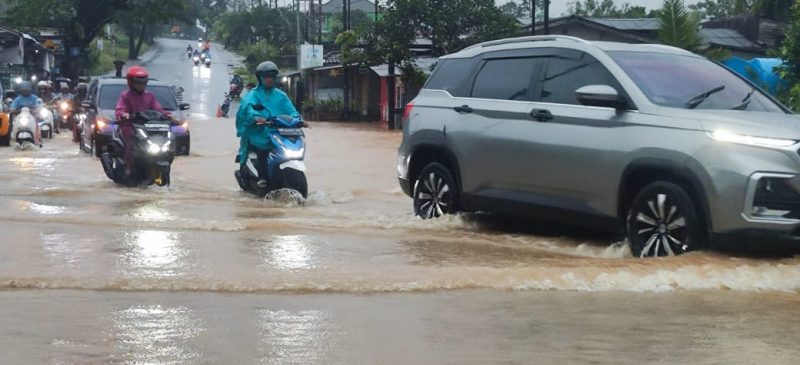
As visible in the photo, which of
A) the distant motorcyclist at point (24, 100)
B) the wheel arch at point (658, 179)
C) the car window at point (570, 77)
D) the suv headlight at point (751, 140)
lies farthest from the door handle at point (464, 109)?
the distant motorcyclist at point (24, 100)

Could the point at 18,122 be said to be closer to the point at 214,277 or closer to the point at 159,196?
the point at 159,196

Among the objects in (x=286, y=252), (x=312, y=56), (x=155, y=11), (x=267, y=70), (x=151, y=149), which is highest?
(x=155, y=11)

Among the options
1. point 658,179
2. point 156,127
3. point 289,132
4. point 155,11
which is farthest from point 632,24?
point 155,11

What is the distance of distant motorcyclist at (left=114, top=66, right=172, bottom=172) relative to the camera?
501 inches

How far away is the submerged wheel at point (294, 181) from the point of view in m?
11.6

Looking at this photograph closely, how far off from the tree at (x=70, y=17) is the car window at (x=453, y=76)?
163 ft

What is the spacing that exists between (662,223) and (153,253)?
340 cm

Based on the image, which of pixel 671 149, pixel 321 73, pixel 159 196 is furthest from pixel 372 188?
pixel 321 73

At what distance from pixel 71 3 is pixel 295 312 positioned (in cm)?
5656

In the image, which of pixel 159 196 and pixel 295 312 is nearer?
pixel 295 312

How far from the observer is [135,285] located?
6.44 meters

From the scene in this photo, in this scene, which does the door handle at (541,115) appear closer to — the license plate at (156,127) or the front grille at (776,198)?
the front grille at (776,198)

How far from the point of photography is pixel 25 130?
70.2 feet

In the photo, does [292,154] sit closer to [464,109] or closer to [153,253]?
[464,109]
